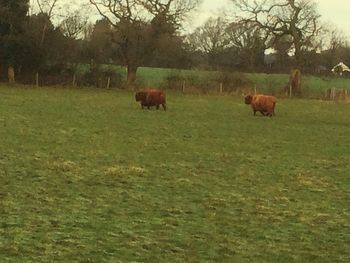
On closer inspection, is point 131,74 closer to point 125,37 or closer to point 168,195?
point 125,37

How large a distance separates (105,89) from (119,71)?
3511 millimetres

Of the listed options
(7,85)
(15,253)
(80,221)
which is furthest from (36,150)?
(7,85)

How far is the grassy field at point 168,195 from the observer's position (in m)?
6.11

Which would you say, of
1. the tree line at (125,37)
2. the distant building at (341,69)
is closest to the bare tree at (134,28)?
the tree line at (125,37)

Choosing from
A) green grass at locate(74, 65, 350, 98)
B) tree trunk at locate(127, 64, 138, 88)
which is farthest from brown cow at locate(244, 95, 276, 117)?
tree trunk at locate(127, 64, 138, 88)

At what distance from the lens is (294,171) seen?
36.5ft

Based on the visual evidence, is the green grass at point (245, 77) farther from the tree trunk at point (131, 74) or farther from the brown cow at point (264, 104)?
the brown cow at point (264, 104)

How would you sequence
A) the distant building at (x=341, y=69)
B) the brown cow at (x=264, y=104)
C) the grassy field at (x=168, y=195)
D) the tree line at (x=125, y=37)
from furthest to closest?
1. the distant building at (x=341, y=69)
2. the tree line at (x=125, y=37)
3. the brown cow at (x=264, y=104)
4. the grassy field at (x=168, y=195)

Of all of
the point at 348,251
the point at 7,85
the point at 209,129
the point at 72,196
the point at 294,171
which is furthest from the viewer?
the point at 7,85

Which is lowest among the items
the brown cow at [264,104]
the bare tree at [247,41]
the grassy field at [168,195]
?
the grassy field at [168,195]

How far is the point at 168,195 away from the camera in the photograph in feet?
28.1

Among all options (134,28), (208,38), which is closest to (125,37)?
(134,28)

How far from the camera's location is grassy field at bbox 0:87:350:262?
6113 millimetres

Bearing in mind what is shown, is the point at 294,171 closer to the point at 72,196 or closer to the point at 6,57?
the point at 72,196
